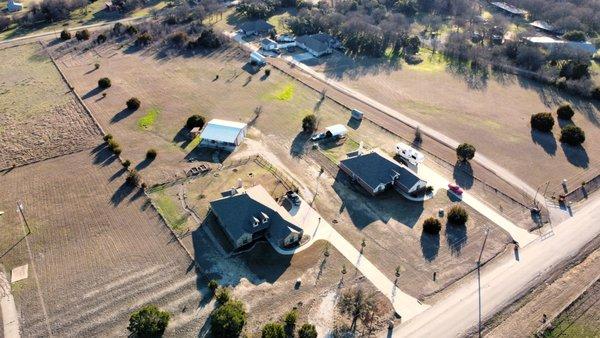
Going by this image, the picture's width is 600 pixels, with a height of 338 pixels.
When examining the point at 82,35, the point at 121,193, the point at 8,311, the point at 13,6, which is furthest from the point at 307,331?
the point at 13,6

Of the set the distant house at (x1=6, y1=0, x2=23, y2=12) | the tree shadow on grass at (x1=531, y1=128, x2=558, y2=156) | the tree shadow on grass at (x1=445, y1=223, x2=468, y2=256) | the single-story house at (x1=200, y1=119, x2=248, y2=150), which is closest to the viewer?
the tree shadow on grass at (x1=445, y1=223, x2=468, y2=256)

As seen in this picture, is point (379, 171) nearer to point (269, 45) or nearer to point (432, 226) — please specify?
point (432, 226)

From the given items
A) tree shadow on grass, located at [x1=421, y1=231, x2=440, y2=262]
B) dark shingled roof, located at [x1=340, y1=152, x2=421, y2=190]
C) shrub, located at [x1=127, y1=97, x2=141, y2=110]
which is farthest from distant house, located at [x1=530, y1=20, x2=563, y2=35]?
shrub, located at [x1=127, y1=97, x2=141, y2=110]

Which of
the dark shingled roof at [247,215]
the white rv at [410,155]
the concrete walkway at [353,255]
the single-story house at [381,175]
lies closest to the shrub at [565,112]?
the white rv at [410,155]

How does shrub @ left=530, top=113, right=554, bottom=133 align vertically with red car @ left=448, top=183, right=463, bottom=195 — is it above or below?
above

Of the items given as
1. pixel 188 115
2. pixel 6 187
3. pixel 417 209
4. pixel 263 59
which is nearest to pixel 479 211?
pixel 417 209

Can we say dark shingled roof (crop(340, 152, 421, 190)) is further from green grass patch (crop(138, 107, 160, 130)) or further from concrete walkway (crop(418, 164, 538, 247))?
green grass patch (crop(138, 107, 160, 130))
